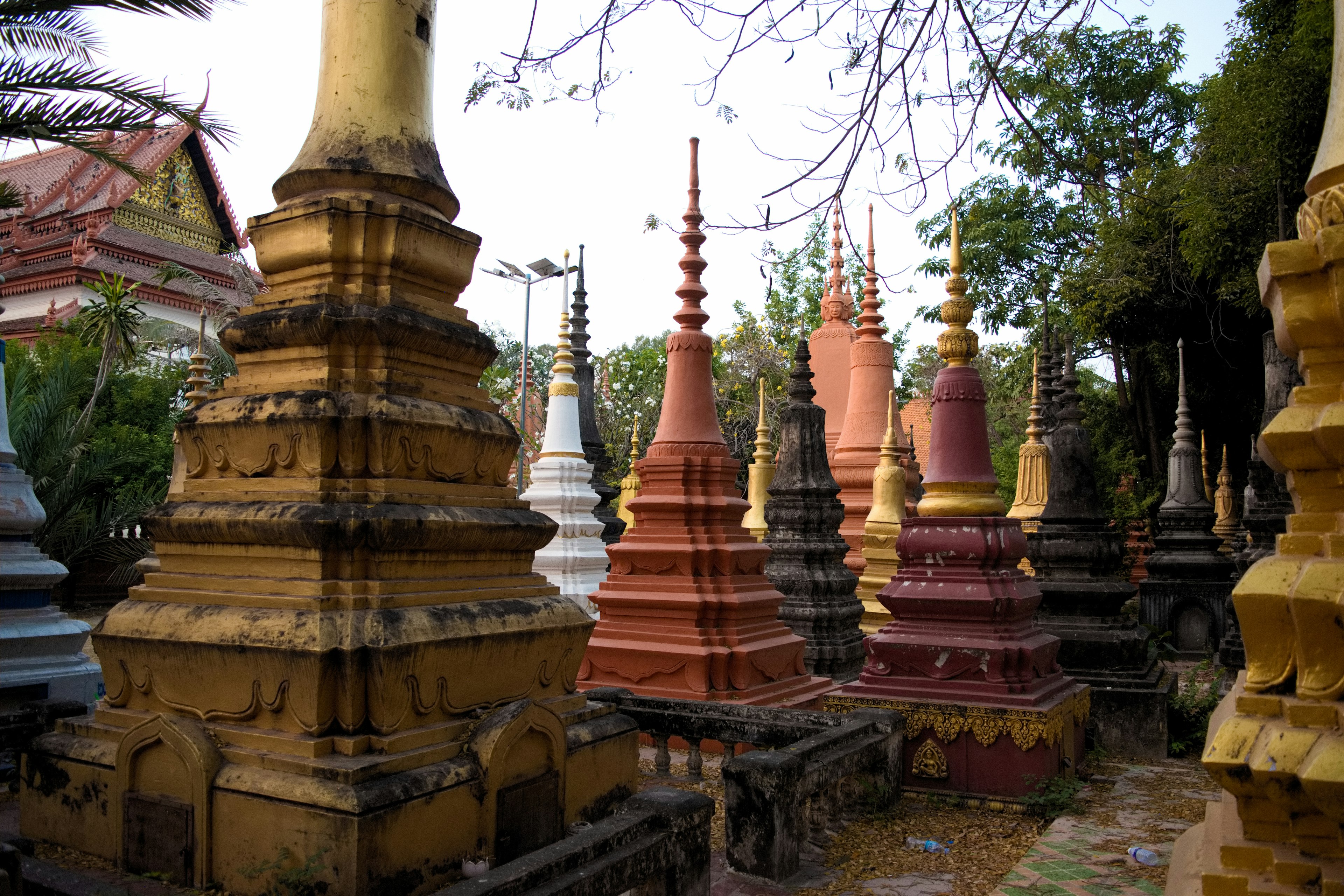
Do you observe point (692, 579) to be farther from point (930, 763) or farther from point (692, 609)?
point (930, 763)

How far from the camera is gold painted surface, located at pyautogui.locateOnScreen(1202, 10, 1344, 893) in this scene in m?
2.29

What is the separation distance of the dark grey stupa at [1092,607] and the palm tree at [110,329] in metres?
16.3

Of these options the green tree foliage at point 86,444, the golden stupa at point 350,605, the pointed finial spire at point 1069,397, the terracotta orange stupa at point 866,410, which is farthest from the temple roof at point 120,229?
the golden stupa at point 350,605

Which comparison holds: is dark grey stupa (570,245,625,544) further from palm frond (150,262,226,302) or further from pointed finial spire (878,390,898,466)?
palm frond (150,262,226,302)

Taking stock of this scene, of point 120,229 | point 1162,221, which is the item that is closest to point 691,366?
point 1162,221

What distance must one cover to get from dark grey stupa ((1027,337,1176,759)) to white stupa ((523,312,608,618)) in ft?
14.9

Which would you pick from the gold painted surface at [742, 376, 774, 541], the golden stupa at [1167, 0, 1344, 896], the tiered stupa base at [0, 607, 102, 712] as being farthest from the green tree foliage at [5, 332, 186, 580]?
the golden stupa at [1167, 0, 1344, 896]

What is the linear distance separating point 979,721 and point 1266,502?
6931 mm

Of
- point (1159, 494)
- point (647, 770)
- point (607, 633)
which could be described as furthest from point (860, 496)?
point (1159, 494)

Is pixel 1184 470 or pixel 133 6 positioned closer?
pixel 133 6

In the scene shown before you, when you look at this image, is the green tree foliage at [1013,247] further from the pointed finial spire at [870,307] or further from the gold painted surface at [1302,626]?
the gold painted surface at [1302,626]

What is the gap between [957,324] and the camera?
6078 millimetres

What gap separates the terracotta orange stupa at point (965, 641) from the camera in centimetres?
527

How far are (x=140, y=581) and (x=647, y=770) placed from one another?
49.8 feet
